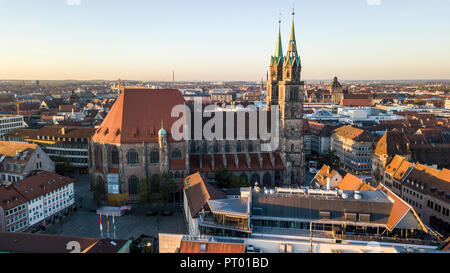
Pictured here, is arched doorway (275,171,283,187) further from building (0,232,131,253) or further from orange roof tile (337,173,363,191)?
building (0,232,131,253)

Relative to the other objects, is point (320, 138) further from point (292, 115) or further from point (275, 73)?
point (292, 115)

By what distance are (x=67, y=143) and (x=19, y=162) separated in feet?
78.6

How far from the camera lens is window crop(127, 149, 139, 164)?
68438 mm

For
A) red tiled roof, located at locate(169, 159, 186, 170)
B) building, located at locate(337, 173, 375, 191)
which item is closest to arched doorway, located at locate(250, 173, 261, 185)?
red tiled roof, located at locate(169, 159, 186, 170)

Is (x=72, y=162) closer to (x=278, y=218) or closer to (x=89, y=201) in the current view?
(x=89, y=201)

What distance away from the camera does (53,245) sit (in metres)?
38.2

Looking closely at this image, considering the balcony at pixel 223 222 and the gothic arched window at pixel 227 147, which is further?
the gothic arched window at pixel 227 147

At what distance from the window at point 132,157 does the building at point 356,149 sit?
60.7 metres

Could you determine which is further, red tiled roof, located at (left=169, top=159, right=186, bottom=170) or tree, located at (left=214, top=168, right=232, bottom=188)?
red tiled roof, located at (left=169, top=159, right=186, bottom=170)

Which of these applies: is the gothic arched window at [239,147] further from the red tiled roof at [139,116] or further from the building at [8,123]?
the building at [8,123]

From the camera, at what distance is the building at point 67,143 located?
9244 cm

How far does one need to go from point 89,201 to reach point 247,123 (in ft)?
121

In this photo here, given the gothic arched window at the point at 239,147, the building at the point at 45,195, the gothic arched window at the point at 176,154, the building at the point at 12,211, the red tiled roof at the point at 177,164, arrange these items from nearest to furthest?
the building at the point at 12,211, the building at the point at 45,195, the red tiled roof at the point at 177,164, the gothic arched window at the point at 176,154, the gothic arched window at the point at 239,147

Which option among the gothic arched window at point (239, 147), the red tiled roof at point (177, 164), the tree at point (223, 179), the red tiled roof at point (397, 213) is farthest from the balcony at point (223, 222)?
the gothic arched window at point (239, 147)
